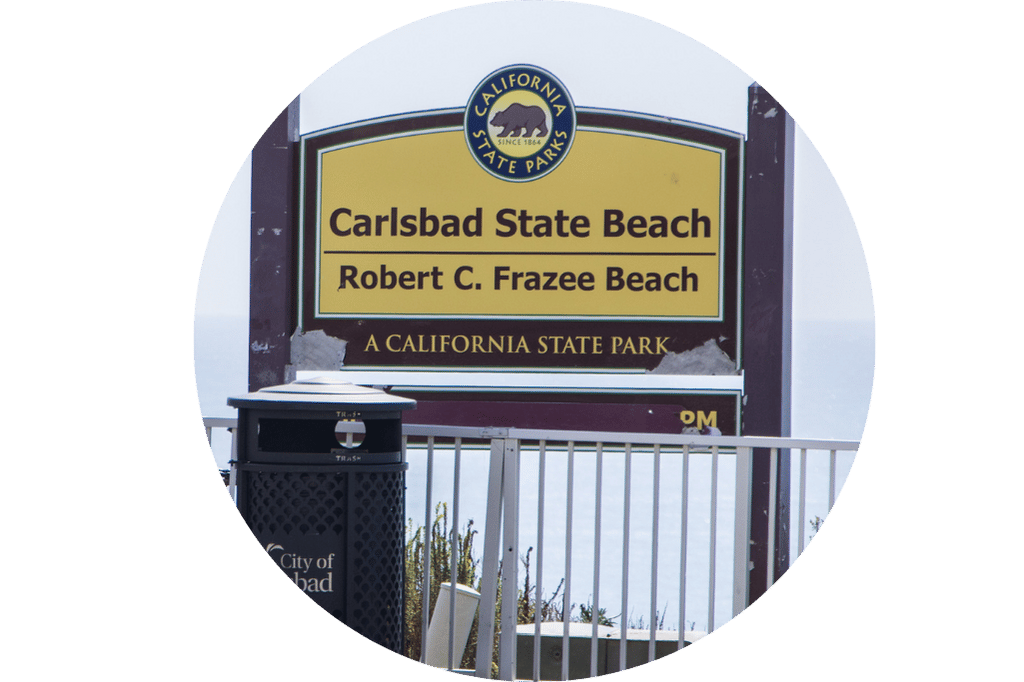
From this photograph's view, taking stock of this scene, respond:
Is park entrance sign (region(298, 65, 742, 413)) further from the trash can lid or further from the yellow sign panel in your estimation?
the trash can lid

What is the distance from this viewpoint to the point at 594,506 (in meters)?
4.58

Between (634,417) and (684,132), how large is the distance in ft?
4.16

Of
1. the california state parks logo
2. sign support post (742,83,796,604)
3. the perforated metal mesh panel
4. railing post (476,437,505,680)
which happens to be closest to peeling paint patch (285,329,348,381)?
the perforated metal mesh panel

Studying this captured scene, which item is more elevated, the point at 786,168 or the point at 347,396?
the point at 786,168

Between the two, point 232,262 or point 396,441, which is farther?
point 232,262

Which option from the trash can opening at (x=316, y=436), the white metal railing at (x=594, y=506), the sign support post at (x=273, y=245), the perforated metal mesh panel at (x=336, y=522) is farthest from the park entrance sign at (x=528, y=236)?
the perforated metal mesh panel at (x=336, y=522)

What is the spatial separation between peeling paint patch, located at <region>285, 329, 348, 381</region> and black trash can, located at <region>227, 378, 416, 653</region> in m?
0.35

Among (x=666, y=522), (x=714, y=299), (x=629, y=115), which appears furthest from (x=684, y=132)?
(x=666, y=522)

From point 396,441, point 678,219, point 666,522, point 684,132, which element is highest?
point 684,132

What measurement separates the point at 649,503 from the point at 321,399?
1507 millimetres

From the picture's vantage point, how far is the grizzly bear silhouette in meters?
4.54

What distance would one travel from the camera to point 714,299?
4.59 m

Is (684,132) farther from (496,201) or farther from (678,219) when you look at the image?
(496,201)

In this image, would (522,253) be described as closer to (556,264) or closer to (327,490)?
(556,264)
